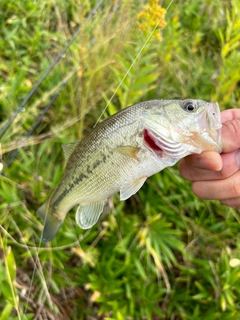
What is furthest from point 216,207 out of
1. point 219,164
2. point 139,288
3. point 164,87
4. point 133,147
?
point 133,147

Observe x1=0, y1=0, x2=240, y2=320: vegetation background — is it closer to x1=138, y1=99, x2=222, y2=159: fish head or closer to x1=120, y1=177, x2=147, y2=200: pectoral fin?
x1=138, y1=99, x2=222, y2=159: fish head

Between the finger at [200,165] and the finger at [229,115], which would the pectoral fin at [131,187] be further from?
the finger at [229,115]

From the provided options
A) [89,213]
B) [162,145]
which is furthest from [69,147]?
[162,145]

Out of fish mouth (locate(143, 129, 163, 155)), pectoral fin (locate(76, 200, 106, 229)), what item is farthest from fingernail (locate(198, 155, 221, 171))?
pectoral fin (locate(76, 200, 106, 229))

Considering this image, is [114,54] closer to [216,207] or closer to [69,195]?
[69,195]

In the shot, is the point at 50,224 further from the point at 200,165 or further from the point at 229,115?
the point at 229,115

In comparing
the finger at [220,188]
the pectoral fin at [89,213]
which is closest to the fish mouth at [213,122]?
the finger at [220,188]

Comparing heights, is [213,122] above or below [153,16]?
below
